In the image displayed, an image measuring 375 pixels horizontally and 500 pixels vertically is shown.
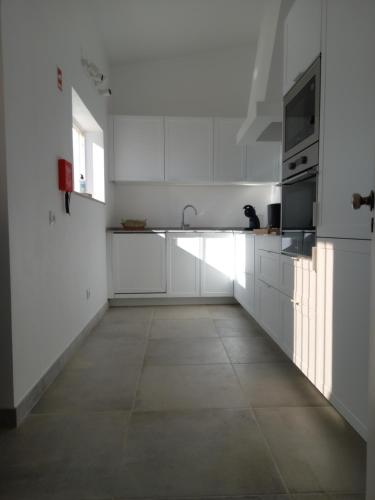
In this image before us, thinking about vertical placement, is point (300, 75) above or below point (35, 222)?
above

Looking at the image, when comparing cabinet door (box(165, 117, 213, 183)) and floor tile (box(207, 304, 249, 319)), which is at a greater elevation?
cabinet door (box(165, 117, 213, 183))

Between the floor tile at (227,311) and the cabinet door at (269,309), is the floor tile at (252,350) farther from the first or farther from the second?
the floor tile at (227,311)

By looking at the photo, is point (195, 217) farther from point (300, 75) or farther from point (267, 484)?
point (267, 484)

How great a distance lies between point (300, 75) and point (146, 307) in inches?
122

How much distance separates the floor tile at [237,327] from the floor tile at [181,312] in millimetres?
325

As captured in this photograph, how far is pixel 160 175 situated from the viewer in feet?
14.2

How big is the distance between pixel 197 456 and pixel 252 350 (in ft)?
4.50

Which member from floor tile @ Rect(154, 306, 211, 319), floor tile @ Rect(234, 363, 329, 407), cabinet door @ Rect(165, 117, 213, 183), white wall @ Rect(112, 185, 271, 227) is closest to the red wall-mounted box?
floor tile @ Rect(234, 363, 329, 407)

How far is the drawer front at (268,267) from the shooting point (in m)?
2.44

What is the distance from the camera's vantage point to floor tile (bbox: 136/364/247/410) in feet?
5.99

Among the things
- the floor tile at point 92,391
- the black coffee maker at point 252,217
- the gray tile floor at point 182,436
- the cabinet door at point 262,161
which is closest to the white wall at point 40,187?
the floor tile at point 92,391

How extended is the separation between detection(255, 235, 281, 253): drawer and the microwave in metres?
0.57

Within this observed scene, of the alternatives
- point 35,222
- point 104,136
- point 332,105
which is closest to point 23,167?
point 35,222

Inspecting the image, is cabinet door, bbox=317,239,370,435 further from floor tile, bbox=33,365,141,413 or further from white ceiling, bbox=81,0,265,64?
white ceiling, bbox=81,0,265,64
